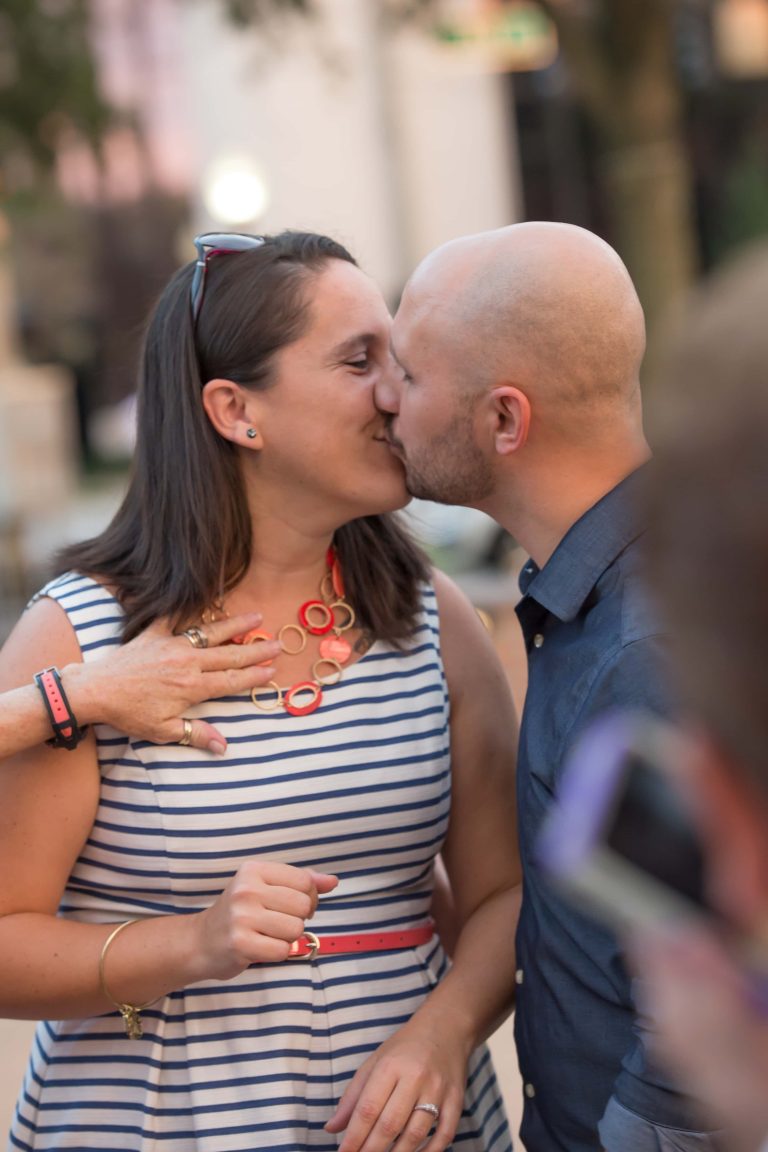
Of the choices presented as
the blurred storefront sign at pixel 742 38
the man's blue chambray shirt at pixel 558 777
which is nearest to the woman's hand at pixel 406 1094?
the man's blue chambray shirt at pixel 558 777

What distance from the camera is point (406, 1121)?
2.09 metres

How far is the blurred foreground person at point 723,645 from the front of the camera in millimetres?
726

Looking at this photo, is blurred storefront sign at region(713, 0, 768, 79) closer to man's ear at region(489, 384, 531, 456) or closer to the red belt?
man's ear at region(489, 384, 531, 456)

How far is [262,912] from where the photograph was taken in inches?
78.3

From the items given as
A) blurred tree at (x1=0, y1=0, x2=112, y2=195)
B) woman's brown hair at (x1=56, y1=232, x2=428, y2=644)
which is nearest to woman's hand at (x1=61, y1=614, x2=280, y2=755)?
woman's brown hair at (x1=56, y1=232, x2=428, y2=644)

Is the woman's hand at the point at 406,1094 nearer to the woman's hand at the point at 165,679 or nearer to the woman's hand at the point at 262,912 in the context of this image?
the woman's hand at the point at 262,912

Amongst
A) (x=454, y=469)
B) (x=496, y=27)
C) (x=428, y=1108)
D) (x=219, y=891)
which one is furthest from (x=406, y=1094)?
(x=496, y=27)

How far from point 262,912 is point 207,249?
1.19 m

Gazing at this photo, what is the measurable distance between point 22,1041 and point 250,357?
2830mm

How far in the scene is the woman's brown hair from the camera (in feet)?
8.01

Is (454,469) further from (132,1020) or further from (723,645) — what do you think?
(723,645)

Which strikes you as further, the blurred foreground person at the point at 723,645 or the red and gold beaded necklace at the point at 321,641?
the red and gold beaded necklace at the point at 321,641

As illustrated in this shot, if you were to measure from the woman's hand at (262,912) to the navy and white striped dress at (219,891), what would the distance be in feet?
0.79

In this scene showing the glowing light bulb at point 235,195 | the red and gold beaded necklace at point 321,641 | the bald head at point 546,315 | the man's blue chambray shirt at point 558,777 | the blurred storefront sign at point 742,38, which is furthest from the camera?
the blurred storefront sign at point 742,38
